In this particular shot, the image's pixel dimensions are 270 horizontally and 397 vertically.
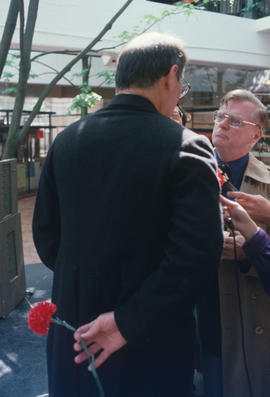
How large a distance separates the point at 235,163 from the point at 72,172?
99 centimetres

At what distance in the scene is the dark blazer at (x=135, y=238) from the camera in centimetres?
118

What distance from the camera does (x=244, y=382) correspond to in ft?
5.92

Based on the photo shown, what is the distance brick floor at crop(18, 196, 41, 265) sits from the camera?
291 inches

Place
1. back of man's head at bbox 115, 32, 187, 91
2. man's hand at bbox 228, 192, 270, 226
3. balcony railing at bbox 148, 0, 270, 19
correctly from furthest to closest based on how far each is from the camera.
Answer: balcony railing at bbox 148, 0, 270, 19 → man's hand at bbox 228, 192, 270, 226 → back of man's head at bbox 115, 32, 187, 91

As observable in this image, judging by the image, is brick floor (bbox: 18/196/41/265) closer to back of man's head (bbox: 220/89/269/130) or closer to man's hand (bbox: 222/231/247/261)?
back of man's head (bbox: 220/89/269/130)

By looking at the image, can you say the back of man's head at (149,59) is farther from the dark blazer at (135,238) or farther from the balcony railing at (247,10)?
the balcony railing at (247,10)

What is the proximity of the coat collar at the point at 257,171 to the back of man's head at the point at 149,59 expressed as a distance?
0.77 m

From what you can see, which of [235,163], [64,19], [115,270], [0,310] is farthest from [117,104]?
[64,19]

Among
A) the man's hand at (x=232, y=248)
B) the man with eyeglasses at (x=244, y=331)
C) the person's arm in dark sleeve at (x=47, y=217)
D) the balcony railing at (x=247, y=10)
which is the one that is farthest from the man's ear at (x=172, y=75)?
the balcony railing at (x=247, y=10)

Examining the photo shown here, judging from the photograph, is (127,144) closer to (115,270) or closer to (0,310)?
(115,270)

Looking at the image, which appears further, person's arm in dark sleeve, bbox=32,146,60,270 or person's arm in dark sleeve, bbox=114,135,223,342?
person's arm in dark sleeve, bbox=32,146,60,270

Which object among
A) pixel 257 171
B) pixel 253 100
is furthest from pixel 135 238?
pixel 253 100

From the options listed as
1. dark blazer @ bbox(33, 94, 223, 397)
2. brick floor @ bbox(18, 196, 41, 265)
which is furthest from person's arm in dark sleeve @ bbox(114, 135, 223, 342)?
brick floor @ bbox(18, 196, 41, 265)

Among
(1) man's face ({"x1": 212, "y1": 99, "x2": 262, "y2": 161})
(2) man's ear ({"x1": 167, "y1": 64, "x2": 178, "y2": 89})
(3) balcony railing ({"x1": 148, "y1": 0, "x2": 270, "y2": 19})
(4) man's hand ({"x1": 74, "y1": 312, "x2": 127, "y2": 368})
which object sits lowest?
(4) man's hand ({"x1": 74, "y1": 312, "x2": 127, "y2": 368})
